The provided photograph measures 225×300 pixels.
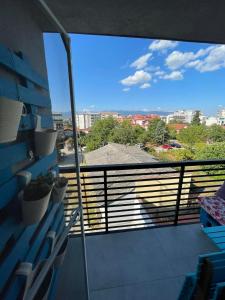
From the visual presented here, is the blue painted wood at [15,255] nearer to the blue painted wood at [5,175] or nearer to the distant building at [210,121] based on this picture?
the blue painted wood at [5,175]

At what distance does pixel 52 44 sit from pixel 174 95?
24.5 m

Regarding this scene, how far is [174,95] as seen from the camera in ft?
77.0

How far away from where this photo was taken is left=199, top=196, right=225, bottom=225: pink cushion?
6.15 feet

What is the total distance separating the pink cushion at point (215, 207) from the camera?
188 centimetres

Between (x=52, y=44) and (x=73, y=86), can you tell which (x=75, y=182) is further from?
(x=52, y=44)

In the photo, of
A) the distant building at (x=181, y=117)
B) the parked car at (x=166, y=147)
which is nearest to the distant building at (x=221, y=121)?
the distant building at (x=181, y=117)

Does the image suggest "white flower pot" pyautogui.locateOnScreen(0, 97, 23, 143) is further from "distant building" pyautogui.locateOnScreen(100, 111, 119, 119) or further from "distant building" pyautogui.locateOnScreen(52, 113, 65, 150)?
"distant building" pyautogui.locateOnScreen(100, 111, 119, 119)

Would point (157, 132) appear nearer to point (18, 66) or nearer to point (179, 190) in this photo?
point (179, 190)

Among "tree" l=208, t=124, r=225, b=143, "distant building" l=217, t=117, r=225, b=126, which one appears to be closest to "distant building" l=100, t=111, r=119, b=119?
"tree" l=208, t=124, r=225, b=143

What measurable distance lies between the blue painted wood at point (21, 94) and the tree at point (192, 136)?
43.0ft

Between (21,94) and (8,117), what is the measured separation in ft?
1.14

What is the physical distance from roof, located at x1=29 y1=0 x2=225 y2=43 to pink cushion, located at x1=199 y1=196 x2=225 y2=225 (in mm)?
1706

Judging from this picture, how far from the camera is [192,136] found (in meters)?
13.4

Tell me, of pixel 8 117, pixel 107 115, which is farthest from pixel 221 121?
pixel 8 117
